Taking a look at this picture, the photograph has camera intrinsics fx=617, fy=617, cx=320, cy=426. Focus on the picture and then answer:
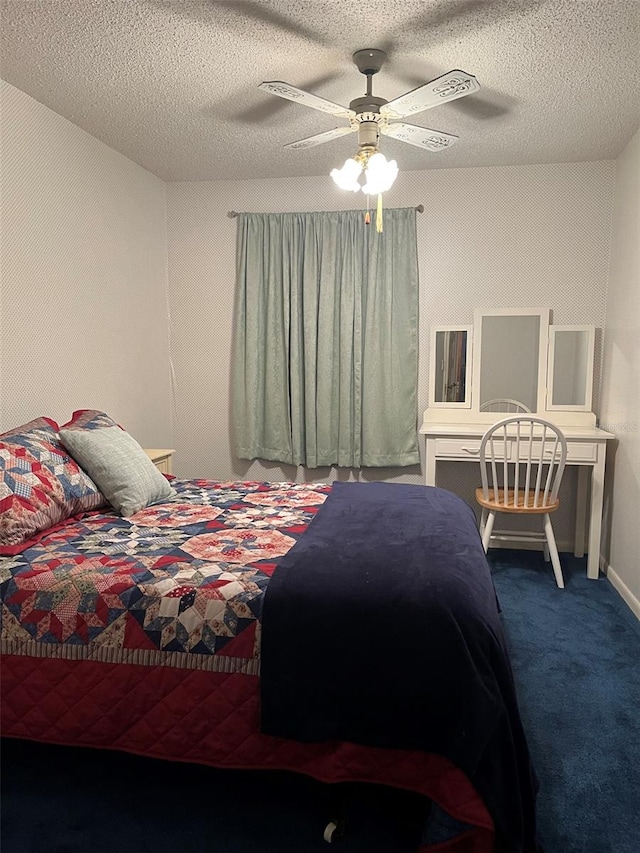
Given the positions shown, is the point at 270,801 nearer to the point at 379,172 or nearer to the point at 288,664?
the point at 288,664

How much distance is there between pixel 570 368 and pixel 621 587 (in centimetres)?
137

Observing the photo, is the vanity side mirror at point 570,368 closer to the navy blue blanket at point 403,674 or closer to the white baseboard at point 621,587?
the white baseboard at point 621,587

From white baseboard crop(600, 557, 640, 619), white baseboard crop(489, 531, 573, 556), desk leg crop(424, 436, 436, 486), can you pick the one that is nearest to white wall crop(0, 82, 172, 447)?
desk leg crop(424, 436, 436, 486)

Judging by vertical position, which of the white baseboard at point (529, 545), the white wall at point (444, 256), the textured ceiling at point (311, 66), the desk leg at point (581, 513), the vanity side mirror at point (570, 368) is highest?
the textured ceiling at point (311, 66)

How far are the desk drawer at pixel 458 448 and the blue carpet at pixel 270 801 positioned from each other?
1.53 metres

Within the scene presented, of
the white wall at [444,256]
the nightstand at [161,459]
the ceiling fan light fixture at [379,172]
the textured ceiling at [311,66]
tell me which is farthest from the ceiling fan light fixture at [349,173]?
the nightstand at [161,459]

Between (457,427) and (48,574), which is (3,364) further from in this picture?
(457,427)

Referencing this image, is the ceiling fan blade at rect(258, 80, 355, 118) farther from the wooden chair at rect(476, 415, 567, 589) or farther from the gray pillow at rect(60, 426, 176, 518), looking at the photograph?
the wooden chair at rect(476, 415, 567, 589)

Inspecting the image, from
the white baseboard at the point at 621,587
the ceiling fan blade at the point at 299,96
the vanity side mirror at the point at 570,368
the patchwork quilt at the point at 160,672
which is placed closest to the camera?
the patchwork quilt at the point at 160,672

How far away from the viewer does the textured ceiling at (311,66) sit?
2117mm

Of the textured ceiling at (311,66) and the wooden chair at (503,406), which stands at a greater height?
the textured ceiling at (311,66)

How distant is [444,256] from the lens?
3996mm

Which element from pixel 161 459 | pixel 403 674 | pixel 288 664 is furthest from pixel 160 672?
pixel 161 459

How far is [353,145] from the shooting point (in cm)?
346
